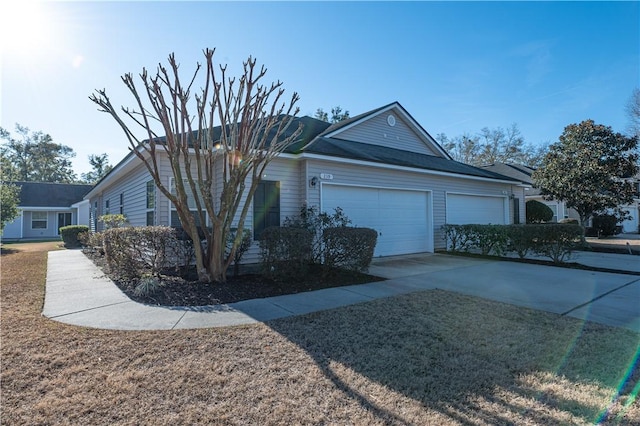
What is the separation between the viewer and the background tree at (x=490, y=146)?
3803 centimetres

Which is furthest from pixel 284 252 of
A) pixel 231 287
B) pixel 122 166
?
pixel 122 166

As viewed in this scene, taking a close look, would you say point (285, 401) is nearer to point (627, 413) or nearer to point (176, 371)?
point (176, 371)

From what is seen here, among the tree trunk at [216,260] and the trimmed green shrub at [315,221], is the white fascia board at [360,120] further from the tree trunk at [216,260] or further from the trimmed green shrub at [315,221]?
the tree trunk at [216,260]

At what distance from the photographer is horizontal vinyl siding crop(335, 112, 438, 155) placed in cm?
1255

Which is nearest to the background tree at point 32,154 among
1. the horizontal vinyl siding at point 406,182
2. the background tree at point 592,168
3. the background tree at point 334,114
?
the background tree at point 334,114

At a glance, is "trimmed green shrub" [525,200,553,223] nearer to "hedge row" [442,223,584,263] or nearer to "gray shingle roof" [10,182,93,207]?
"hedge row" [442,223,584,263]

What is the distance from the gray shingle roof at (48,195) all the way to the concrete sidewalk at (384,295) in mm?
22760

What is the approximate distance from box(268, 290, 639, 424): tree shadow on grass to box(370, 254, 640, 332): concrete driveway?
75cm

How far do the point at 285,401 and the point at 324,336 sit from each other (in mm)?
1310

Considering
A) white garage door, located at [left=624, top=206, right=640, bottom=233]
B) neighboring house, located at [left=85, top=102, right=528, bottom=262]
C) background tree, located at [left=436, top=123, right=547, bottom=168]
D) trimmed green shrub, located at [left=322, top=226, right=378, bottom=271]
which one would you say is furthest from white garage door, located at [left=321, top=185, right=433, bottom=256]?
background tree, located at [left=436, top=123, right=547, bottom=168]

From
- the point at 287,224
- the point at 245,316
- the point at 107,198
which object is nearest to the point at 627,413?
the point at 245,316

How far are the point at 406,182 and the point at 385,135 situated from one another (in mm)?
3303

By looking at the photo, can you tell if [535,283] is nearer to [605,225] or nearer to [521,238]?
[521,238]

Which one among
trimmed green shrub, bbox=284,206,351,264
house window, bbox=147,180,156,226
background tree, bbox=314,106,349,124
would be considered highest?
background tree, bbox=314,106,349,124
